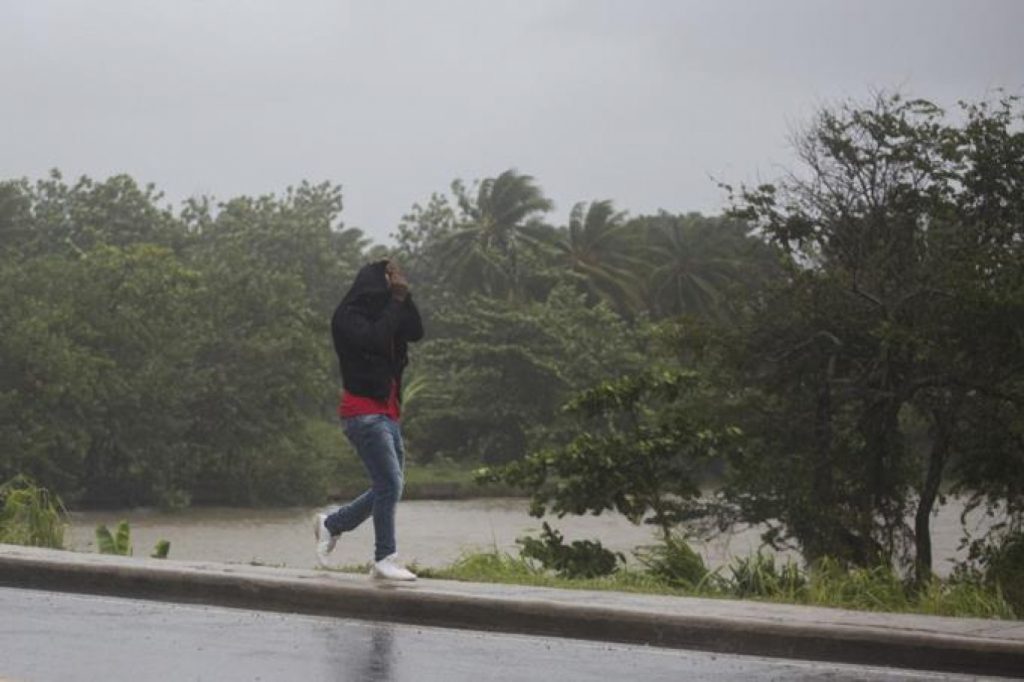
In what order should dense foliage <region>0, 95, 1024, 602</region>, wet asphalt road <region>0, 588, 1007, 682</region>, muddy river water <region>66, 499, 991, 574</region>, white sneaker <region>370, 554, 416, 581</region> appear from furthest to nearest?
muddy river water <region>66, 499, 991, 574</region>
dense foliage <region>0, 95, 1024, 602</region>
white sneaker <region>370, 554, 416, 581</region>
wet asphalt road <region>0, 588, 1007, 682</region>

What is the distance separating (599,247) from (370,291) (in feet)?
237

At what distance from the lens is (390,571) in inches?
448

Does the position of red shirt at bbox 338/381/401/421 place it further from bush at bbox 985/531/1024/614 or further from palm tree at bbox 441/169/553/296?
palm tree at bbox 441/169/553/296

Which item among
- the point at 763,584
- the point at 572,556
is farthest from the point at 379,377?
the point at 572,556

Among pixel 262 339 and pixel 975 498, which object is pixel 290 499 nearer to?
pixel 262 339

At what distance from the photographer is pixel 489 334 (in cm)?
7056

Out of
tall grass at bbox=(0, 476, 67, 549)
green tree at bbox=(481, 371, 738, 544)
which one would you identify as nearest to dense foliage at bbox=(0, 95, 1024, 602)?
green tree at bbox=(481, 371, 738, 544)

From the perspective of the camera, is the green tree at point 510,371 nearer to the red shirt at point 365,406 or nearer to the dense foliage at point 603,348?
the dense foliage at point 603,348

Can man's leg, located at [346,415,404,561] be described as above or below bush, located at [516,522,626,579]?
above

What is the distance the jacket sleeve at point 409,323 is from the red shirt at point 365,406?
314mm

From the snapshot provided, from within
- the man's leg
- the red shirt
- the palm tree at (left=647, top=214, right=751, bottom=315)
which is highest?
the palm tree at (left=647, top=214, right=751, bottom=315)

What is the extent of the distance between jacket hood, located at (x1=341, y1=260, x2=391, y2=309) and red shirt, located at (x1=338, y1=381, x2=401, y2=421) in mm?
498

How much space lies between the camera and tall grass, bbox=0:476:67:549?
49.0 ft

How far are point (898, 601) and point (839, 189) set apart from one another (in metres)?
18.9
